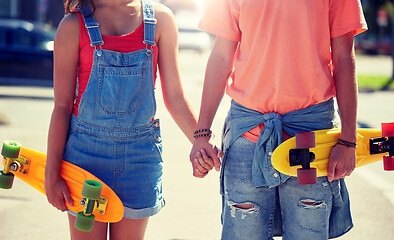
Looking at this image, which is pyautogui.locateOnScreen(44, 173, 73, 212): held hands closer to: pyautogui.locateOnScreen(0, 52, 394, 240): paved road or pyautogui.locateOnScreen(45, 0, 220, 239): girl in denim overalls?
pyautogui.locateOnScreen(45, 0, 220, 239): girl in denim overalls

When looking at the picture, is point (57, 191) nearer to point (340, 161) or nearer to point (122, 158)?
point (122, 158)

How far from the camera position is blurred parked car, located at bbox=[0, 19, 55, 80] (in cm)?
1752

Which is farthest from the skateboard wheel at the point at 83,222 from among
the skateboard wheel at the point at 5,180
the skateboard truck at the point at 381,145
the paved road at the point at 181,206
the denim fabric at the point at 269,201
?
the paved road at the point at 181,206

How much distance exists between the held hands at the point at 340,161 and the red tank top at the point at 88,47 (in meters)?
0.90

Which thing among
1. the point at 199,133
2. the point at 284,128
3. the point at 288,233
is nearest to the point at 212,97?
the point at 199,133

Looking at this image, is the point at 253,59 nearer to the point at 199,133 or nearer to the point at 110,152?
the point at 199,133

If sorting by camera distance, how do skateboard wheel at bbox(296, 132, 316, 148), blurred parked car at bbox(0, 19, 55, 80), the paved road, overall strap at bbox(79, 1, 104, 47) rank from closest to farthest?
skateboard wheel at bbox(296, 132, 316, 148), overall strap at bbox(79, 1, 104, 47), the paved road, blurred parked car at bbox(0, 19, 55, 80)

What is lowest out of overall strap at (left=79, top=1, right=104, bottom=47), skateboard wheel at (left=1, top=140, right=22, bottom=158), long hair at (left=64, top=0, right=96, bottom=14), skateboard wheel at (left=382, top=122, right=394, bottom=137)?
skateboard wheel at (left=1, top=140, right=22, bottom=158)

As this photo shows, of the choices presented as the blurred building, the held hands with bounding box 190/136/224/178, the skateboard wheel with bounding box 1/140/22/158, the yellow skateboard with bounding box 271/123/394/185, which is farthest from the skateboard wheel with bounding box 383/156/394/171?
the blurred building

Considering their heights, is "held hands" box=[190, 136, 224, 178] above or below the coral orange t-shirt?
below

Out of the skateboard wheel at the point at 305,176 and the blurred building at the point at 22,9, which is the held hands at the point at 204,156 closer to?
the skateboard wheel at the point at 305,176

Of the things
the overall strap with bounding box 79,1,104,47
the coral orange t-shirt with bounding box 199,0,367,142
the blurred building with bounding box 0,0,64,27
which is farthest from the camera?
the blurred building with bounding box 0,0,64,27

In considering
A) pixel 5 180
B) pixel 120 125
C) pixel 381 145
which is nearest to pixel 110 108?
pixel 120 125

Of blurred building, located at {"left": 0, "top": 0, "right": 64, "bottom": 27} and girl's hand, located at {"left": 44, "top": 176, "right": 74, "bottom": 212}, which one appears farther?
blurred building, located at {"left": 0, "top": 0, "right": 64, "bottom": 27}
